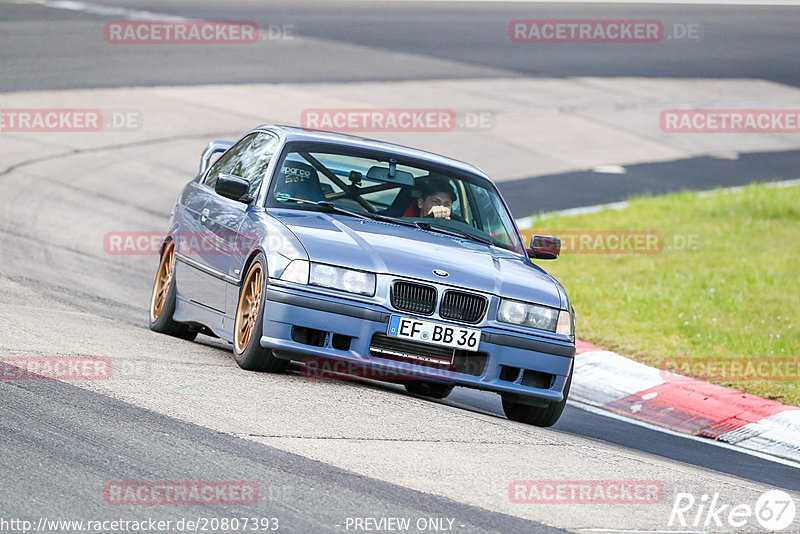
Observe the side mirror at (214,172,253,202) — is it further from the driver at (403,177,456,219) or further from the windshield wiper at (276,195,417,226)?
the driver at (403,177,456,219)

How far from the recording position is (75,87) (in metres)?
22.5

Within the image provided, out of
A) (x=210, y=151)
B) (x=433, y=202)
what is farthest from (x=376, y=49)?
(x=433, y=202)

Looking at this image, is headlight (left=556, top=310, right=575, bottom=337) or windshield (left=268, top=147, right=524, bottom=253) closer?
headlight (left=556, top=310, right=575, bottom=337)

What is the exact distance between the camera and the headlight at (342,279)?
752 centimetres

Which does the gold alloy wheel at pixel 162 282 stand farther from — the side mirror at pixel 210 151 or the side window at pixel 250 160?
the side mirror at pixel 210 151

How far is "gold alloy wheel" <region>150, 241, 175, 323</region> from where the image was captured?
9852 millimetres

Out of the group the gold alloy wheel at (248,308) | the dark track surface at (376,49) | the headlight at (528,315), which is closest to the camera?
the headlight at (528,315)

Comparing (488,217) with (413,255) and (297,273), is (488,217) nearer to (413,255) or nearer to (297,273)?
(413,255)

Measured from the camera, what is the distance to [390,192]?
9.09 meters

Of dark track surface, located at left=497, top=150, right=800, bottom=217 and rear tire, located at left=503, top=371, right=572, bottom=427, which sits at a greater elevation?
dark track surface, located at left=497, top=150, right=800, bottom=217

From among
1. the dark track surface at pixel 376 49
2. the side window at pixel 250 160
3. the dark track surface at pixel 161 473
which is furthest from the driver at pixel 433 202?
the dark track surface at pixel 376 49

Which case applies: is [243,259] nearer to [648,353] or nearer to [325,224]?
[325,224]

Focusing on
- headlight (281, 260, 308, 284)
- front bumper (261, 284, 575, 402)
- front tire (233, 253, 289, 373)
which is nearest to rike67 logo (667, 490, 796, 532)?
front bumper (261, 284, 575, 402)

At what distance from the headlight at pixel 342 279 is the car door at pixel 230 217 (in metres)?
0.78
